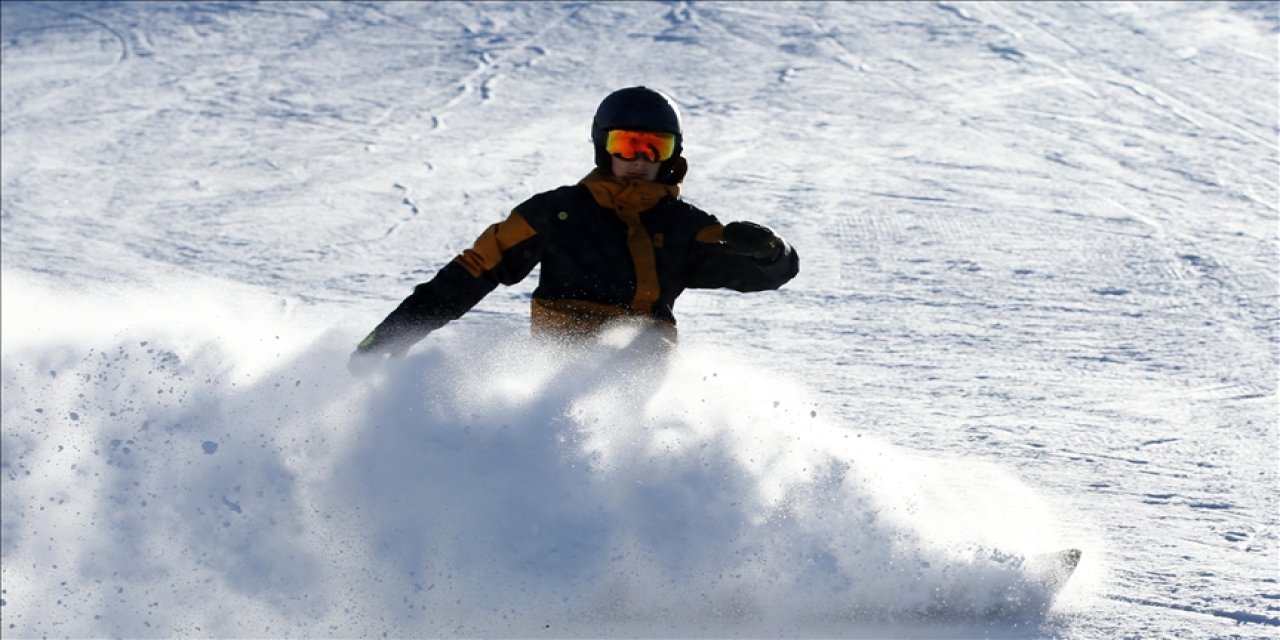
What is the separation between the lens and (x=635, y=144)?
14.5 feet

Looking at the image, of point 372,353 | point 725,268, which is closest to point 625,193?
point 725,268

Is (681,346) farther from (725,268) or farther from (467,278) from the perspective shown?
(467,278)

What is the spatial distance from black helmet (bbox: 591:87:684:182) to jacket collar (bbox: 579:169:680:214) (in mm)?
76

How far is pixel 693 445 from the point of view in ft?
13.4

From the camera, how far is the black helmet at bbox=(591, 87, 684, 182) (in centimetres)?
440

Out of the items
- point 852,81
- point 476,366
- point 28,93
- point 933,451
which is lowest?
point 28,93

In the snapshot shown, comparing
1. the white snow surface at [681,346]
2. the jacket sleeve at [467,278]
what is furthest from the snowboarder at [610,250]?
the white snow surface at [681,346]

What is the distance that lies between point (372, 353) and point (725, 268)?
994 millimetres

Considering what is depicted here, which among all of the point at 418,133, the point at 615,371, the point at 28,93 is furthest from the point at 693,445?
the point at 28,93

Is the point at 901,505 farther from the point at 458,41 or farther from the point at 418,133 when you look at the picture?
the point at 458,41

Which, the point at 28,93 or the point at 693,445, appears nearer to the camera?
the point at 693,445

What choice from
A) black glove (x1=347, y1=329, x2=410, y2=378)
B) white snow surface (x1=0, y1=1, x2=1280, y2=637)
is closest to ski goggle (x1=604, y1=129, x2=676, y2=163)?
white snow surface (x1=0, y1=1, x2=1280, y2=637)

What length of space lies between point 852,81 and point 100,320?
27.9ft

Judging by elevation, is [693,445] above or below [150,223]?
above
